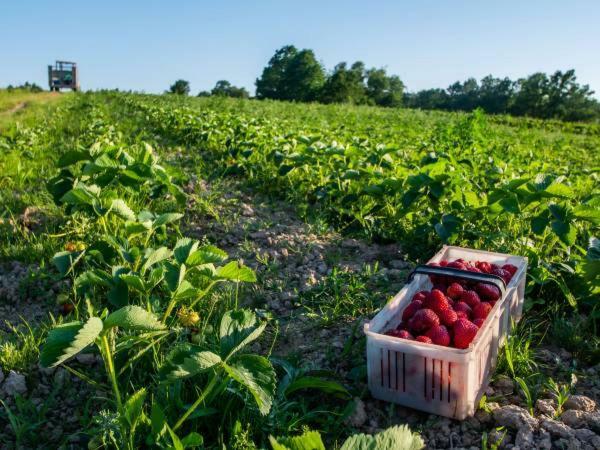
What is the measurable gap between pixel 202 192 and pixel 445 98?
63810mm

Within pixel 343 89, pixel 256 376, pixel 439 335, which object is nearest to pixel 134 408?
pixel 256 376

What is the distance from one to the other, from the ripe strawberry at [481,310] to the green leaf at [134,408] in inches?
45.7

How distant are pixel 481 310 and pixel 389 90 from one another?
214 ft

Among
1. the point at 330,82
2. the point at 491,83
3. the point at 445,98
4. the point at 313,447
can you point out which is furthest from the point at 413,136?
the point at 491,83

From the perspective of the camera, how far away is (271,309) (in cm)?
246

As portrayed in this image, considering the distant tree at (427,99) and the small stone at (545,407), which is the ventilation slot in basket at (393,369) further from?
the distant tree at (427,99)

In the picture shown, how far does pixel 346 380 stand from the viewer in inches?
76.6

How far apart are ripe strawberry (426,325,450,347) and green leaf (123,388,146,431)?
906 millimetres

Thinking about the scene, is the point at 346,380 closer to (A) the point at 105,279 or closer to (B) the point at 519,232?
(A) the point at 105,279

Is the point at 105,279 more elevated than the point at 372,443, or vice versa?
the point at 105,279

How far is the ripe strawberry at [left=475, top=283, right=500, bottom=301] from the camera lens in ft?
6.70

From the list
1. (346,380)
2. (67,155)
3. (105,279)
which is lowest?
(346,380)

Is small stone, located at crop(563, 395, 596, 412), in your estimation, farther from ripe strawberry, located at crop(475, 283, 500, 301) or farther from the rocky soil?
ripe strawberry, located at crop(475, 283, 500, 301)

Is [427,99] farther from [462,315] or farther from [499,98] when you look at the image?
[462,315]
